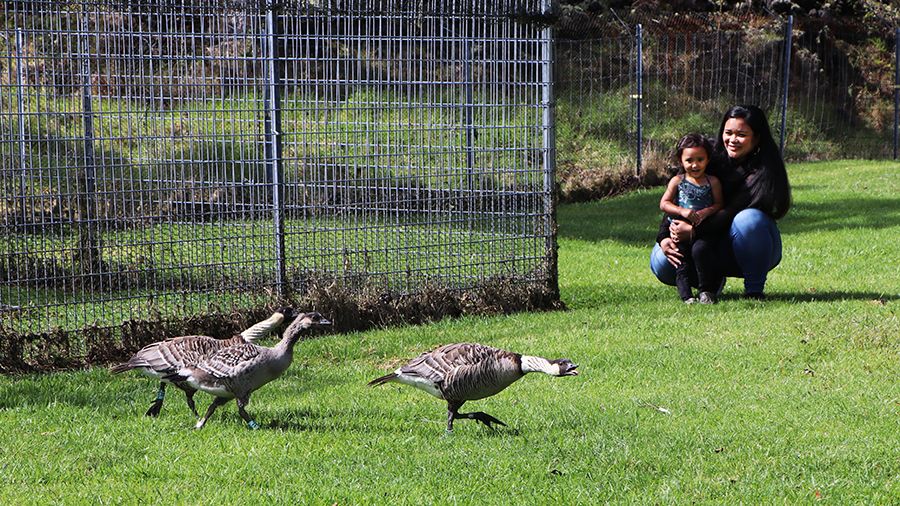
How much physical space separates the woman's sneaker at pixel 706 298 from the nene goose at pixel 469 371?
4.56 metres

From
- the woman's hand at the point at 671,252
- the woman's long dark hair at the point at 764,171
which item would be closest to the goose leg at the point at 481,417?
the woman's hand at the point at 671,252

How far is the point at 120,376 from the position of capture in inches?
310

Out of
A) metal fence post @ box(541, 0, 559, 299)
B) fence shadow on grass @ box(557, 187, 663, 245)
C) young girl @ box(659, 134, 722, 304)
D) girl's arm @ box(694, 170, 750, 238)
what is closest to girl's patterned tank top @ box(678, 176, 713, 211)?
young girl @ box(659, 134, 722, 304)

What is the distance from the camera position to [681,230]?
10.2 metres

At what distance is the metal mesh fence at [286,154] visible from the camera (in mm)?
8664

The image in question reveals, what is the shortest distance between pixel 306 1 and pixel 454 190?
2.05m

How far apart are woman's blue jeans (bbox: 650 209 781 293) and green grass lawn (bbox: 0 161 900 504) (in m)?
0.26

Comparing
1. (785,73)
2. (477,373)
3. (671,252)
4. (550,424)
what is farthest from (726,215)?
(785,73)

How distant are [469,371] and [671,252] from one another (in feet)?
16.3

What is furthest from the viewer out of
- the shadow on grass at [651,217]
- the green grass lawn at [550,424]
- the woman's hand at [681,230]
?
the shadow on grass at [651,217]

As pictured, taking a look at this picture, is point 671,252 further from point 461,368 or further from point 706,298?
point 461,368

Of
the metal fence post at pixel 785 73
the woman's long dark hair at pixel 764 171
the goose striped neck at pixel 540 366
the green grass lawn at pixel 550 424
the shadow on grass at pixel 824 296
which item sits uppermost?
the metal fence post at pixel 785 73

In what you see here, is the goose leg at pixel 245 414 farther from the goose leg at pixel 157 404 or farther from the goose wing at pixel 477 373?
the goose wing at pixel 477 373

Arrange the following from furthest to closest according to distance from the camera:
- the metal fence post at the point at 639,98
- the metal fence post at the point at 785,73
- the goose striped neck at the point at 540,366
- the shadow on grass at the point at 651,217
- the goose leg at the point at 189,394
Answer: the metal fence post at the point at 785,73 < the metal fence post at the point at 639,98 < the shadow on grass at the point at 651,217 < the goose leg at the point at 189,394 < the goose striped neck at the point at 540,366
